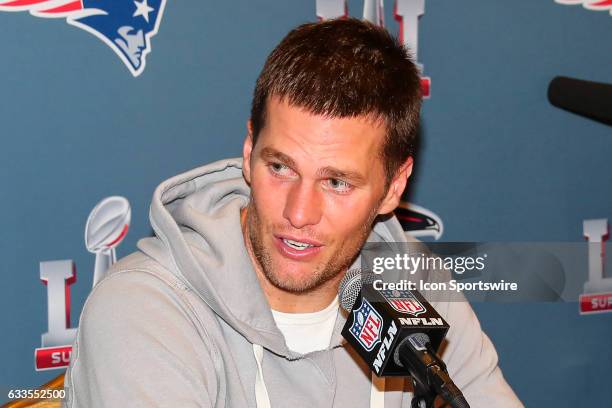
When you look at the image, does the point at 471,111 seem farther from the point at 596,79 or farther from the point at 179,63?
the point at 179,63

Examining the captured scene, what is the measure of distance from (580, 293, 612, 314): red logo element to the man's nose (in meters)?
1.80

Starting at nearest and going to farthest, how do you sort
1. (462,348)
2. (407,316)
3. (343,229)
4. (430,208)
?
(407,316) < (343,229) < (462,348) < (430,208)

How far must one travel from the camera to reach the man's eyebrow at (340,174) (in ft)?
5.75

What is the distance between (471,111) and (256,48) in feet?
2.59

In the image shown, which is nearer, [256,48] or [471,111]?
[256,48]

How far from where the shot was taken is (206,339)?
1.76 meters

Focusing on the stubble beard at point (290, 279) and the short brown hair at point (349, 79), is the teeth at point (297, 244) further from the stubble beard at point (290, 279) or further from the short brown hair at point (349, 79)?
the short brown hair at point (349, 79)

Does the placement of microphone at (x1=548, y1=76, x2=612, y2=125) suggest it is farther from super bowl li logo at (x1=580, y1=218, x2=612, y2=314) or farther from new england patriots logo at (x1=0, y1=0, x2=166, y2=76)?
new england patriots logo at (x1=0, y1=0, x2=166, y2=76)

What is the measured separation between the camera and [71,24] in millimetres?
2422

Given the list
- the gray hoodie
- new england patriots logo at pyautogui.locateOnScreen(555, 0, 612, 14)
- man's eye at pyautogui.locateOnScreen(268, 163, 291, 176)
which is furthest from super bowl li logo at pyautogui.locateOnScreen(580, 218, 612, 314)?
man's eye at pyautogui.locateOnScreen(268, 163, 291, 176)

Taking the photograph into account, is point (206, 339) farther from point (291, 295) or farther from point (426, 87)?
point (426, 87)

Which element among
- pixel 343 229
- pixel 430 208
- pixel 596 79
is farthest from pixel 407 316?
pixel 596 79

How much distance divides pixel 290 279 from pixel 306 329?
0.58ft

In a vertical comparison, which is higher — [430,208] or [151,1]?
[151,1]
